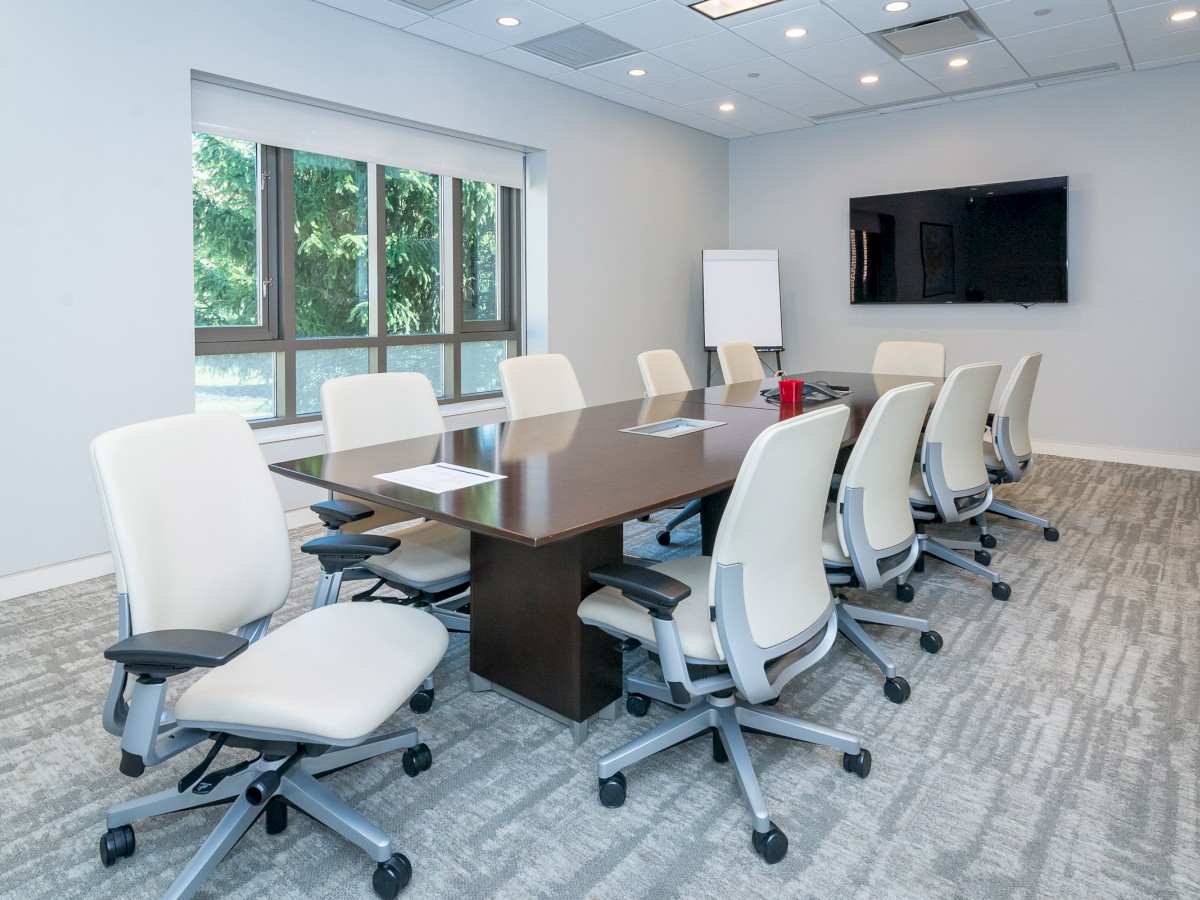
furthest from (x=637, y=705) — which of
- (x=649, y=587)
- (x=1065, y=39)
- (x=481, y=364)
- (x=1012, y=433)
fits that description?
(x=1065, y=39)

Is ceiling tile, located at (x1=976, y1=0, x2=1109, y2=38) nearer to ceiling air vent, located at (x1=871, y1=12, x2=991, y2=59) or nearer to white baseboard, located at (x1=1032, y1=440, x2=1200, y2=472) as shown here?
ceiling air vent, located at (x1=871, y1=12, x2=991, y2=59)

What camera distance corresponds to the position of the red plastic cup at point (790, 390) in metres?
3.96

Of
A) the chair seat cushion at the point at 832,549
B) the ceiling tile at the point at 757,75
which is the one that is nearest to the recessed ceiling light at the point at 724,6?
the ceiling tile at the point at 757,75

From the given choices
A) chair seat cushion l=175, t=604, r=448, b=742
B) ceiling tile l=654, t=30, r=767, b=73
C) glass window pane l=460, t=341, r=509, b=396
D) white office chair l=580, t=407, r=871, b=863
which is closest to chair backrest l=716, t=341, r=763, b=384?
glass window pane l=460, t=341, r=509, b=396

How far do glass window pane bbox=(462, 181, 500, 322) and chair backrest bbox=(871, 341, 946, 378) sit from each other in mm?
2747

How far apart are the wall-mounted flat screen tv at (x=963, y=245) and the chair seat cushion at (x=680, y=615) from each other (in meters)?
5.41

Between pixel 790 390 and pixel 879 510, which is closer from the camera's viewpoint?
pixel 879 510

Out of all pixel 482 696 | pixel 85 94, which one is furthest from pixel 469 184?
pixel 482 696

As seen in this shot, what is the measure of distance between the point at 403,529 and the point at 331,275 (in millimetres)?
2601

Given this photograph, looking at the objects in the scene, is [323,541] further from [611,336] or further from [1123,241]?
[1123,241]

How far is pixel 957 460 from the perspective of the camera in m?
3.42

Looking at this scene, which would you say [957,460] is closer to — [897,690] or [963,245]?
[897,690]

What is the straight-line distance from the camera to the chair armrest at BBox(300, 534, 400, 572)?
2.09m

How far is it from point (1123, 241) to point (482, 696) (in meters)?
5.98
